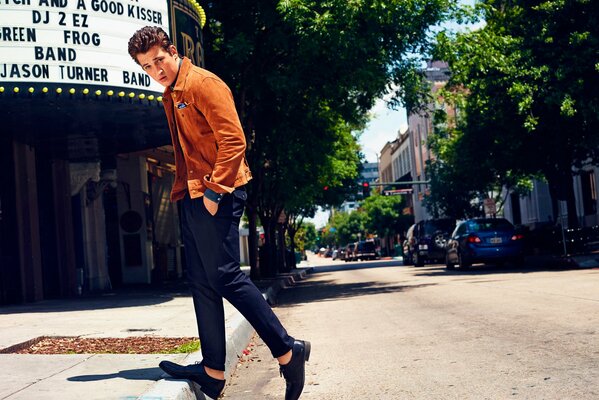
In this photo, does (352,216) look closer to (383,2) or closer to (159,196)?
(159,196)

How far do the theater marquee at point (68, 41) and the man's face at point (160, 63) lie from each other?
824 cm

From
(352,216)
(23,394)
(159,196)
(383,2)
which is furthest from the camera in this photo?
(352,216)

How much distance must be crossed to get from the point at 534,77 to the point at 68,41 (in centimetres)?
1260

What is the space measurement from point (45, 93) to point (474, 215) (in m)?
34.3

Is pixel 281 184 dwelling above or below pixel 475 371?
above

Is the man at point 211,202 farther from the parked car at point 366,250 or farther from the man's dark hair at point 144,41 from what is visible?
the parked car at point 366,250

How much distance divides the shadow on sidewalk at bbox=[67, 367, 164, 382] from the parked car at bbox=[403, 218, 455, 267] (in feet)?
85.6

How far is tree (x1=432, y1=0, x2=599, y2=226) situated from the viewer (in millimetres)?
20062

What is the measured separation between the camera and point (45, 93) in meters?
12.5

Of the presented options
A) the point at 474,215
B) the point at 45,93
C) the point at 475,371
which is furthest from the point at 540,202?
the point at 475,371

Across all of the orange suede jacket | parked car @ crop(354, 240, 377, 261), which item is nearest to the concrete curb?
the orange suede jacket

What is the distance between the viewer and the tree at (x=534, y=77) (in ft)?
65.8

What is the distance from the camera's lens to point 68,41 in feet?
41.3

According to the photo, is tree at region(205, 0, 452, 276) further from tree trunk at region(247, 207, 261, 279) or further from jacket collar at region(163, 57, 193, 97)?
jacket collar at region(163, 57, 193, 97)
